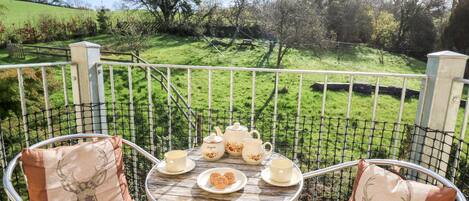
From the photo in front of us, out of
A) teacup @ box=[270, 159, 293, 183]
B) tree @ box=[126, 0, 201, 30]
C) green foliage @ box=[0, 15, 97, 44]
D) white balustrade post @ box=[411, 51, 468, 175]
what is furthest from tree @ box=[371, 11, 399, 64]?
teacup @ box=[270, 159, 293, 183]

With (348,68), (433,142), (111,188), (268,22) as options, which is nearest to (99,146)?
(111,188)

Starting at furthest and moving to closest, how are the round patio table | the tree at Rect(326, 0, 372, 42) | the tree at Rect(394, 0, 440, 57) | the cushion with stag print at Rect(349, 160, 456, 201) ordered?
the tree at Rect(326, 0, 372, 42) < the tree at Rect(394, 0, 440, 57) < the round patio table < the cushion with stag print at Rect(349, 160, 456, 201)

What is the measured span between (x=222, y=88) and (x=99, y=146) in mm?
7214

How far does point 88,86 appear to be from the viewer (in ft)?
7.59

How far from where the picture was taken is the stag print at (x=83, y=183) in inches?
49.9

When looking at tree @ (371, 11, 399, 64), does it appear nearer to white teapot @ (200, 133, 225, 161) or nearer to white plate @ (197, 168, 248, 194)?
white teapot @ (200, 133, 225, 161)

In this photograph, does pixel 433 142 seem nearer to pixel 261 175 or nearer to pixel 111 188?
pixel 261 175

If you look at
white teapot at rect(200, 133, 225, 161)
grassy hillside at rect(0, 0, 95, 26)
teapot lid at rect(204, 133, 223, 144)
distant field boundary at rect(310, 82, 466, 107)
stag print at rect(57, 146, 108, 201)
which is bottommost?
distant field boundary at rect(310, 82, 466, 107)

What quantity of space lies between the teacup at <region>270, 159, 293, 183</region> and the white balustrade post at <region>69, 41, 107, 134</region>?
1.57 m

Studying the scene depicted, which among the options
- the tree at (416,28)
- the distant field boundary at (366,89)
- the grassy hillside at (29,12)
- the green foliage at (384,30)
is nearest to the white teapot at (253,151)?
the distant field boundary at (366,89)

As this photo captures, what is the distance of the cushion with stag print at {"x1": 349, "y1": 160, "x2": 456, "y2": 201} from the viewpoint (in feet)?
3.47

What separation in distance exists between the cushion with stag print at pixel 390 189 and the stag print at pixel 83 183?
43.6 inches

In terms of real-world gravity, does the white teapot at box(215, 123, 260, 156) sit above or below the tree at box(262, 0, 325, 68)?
below

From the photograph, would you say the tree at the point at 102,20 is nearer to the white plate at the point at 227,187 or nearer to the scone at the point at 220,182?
the white plate at the point at 227,187
